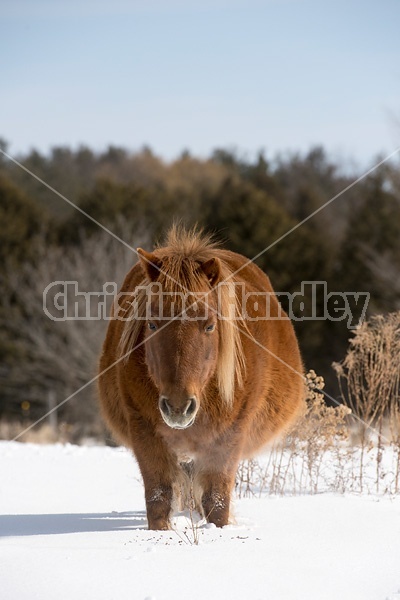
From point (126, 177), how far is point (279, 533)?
32.9 m

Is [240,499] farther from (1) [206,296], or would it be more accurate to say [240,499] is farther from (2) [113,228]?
(2) [113,228]

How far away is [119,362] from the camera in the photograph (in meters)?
4.85

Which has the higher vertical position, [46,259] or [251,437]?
[46,259]

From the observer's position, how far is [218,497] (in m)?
4.60

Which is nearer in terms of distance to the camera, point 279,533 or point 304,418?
point 279,533

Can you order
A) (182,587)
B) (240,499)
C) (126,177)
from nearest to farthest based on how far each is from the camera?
(182,587), (240,499), (126,177)

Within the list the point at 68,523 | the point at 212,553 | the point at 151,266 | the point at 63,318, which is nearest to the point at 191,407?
the point at 212,553

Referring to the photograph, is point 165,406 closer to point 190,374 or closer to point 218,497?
point 190,374

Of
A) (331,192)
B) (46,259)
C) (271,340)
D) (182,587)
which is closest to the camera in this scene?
(182,587)

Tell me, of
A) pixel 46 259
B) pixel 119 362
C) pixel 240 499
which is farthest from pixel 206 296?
pixel 46 259

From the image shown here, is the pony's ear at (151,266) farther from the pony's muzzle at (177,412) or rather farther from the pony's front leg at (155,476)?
the pony's front leg at (155,476)

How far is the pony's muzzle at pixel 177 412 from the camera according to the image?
4.05 metres

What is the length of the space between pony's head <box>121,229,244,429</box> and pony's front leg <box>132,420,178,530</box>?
377 mm

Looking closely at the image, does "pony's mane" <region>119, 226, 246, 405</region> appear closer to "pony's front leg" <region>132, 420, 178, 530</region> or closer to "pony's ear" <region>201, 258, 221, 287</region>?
"pony's ear" <region>201, 258, 221, 287</region>
